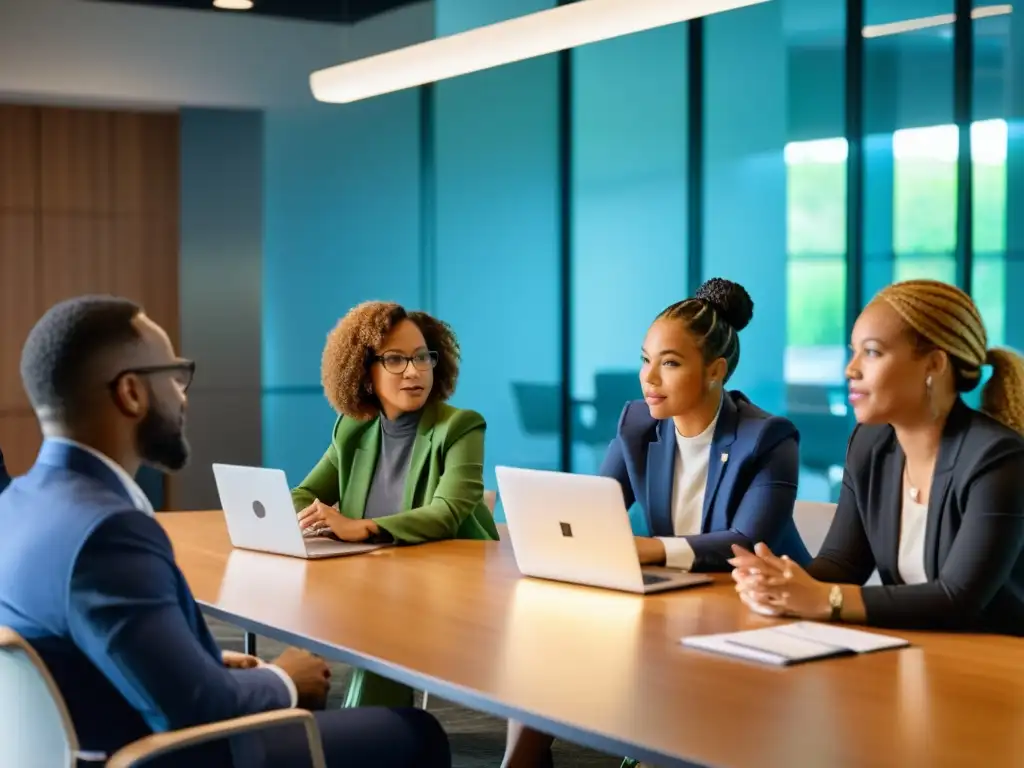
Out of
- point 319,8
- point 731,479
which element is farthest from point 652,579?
point 319,8

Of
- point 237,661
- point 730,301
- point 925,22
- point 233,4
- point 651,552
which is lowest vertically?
point 237,661

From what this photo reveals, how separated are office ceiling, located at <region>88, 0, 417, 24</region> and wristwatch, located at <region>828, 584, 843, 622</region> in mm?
6507

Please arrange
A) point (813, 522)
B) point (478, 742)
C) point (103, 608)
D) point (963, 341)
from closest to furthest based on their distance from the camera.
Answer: point (103, 608)
point (963, 341)
point (813, 522)
point (478, 742)

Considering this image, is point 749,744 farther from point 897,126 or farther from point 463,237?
point 463,237

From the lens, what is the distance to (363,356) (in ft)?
13.8

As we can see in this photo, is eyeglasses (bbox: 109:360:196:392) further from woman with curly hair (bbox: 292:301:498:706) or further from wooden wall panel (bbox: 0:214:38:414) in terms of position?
wooden wall panel (bbox: 0:214:38:414)

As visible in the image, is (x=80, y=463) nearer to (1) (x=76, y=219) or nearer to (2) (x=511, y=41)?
(2) (x=511, y=41)

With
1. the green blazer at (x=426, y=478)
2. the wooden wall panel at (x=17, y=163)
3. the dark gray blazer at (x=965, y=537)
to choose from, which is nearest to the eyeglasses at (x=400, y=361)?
Answer: the green blazer at (x=426, y=478)

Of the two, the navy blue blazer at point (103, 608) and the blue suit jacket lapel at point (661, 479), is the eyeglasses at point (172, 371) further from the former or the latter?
the blue suit jacket lapel at point (661, 479)

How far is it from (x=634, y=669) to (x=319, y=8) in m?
6.90

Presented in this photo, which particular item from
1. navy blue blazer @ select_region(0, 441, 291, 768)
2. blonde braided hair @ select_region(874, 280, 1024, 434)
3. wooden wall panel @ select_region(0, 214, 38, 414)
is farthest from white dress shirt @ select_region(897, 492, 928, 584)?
wooden wall panel @ select_region(0, 214, 38, 414)

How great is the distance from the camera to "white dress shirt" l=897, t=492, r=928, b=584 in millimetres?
2928

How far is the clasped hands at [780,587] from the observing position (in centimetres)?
272

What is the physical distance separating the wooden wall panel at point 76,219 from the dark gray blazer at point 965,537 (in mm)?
6279
